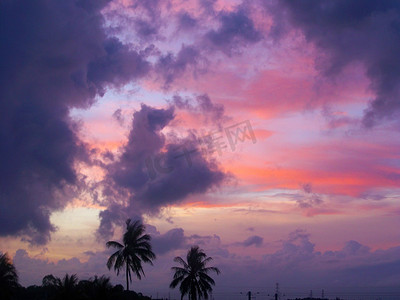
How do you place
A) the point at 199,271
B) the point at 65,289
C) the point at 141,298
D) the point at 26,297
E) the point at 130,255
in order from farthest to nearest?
1. the point at 26,297
2. the point at 141,298
3. the point at 199,271
4. the point at 130,255
5. the point at 65,289

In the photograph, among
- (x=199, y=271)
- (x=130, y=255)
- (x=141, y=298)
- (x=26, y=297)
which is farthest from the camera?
(x=26, y=297)

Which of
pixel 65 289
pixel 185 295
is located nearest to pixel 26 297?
pixel 185 295

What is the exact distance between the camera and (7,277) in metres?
74.9

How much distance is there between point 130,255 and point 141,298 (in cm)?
1947

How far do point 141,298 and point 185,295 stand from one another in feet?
44.6

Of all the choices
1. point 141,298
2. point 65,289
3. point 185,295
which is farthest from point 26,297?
point 65,289

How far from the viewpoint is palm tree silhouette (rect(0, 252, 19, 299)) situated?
2889 inches

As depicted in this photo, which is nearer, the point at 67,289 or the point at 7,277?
the point at 67,289

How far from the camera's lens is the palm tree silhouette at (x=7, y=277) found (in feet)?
241

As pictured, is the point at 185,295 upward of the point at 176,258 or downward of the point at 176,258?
downward

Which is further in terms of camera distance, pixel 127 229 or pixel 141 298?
pixel 141 298

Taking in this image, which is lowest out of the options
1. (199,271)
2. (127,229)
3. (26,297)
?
(26,297)

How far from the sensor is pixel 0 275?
74.2m

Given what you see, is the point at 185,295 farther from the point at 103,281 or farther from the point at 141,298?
the point at 103,281
